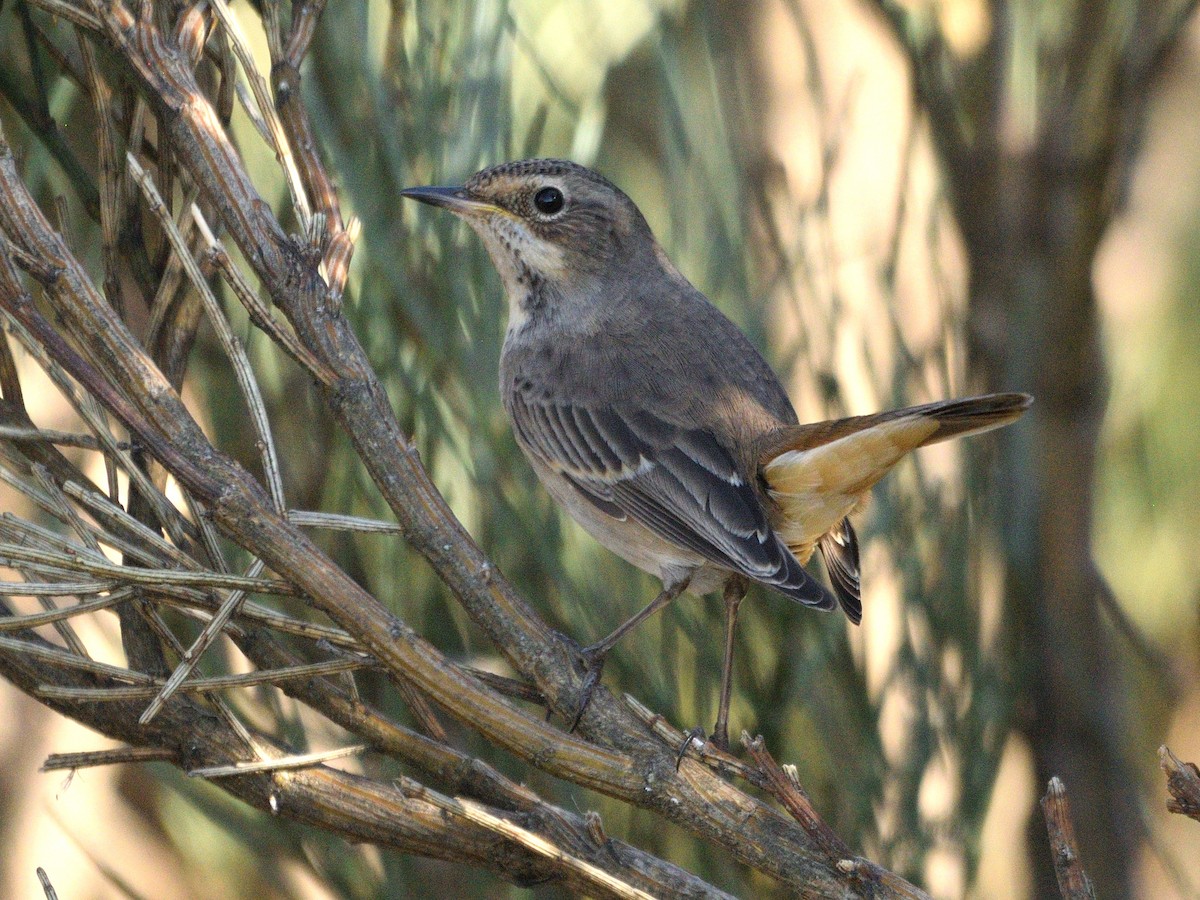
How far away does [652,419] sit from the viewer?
201 centimetres

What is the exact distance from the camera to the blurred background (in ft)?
5.61

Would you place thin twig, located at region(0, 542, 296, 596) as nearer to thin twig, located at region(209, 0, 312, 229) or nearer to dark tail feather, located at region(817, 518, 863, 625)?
thin twig, located at region(209, 0, 312, 229)

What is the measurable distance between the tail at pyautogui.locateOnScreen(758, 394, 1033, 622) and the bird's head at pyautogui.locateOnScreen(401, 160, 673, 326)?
48 cm

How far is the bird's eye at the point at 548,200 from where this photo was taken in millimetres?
1932

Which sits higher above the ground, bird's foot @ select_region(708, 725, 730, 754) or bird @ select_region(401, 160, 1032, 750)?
bird @ select_region(401, 160, 1032, 750)

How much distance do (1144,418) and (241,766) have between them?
194cm

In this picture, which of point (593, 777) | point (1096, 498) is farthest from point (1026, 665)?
point (593, 777)

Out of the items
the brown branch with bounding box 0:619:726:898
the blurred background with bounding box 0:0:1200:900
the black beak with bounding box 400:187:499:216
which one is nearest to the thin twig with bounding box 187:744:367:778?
the brown branch with bounding box 0:619:726:898

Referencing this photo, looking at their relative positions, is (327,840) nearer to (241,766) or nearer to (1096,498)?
(241,766)

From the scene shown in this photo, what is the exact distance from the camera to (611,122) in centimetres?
202

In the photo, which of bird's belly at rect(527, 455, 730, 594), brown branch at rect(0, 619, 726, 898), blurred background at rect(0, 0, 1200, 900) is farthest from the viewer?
bird's belly at rect(527, 455, 730, 594)

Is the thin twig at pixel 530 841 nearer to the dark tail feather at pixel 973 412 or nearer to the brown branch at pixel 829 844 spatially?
the brown branch at pixel 829 844

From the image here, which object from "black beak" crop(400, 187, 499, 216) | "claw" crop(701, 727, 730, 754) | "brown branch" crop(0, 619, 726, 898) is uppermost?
"black beak" crop(400, 187, 499, 216)

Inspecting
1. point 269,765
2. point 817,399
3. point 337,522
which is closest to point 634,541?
point 817,399
